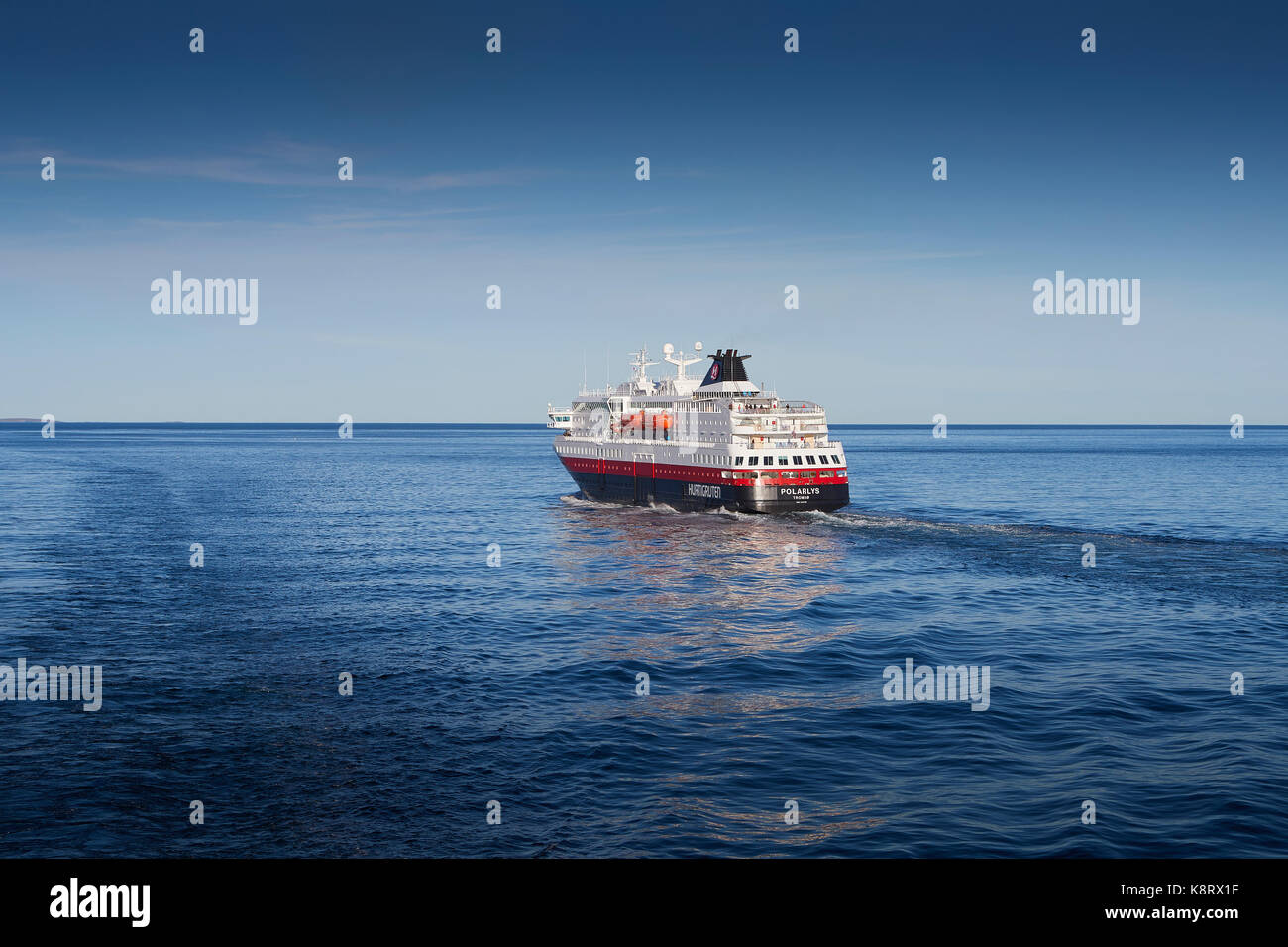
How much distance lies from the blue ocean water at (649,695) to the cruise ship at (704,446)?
7936 millimetres

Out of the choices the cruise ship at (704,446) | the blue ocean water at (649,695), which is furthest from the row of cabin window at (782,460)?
the blue ocean water at (649,695)

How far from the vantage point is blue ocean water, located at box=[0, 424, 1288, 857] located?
18812 mm

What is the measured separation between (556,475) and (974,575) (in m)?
107

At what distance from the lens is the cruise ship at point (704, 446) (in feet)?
249

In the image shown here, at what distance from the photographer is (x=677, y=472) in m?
84.9

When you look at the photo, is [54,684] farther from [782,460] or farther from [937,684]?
[782,460]

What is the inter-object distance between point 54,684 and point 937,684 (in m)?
28.2

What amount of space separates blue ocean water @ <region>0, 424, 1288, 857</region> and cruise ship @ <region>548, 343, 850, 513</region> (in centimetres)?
794

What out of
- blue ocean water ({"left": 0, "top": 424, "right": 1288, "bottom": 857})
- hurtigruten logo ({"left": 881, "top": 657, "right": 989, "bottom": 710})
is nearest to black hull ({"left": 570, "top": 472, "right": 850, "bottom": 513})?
blue ocean water ({"left": 0, "top": 424, "right": 1288, "bottom": 857})

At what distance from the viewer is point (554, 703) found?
27859 millimetres

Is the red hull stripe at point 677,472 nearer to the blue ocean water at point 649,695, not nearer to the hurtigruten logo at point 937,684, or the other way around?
the blue ocean water at point 649,695
